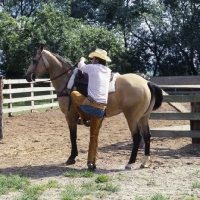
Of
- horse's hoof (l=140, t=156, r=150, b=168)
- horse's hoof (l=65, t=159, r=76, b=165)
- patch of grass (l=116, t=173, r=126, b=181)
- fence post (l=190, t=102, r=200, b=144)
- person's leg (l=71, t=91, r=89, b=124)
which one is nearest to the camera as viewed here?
patch of grass (l=116, t=173, r=126, b=181)

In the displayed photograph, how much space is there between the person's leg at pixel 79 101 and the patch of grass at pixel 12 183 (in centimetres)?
154

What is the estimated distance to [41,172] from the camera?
21.2 ft

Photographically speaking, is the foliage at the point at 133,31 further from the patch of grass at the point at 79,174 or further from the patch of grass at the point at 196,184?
the patch of grass at the point at 196,184

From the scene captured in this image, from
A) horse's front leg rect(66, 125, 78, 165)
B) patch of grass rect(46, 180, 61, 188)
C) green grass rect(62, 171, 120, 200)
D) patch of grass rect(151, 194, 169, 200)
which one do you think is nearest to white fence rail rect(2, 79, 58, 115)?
horse's front leg rect(66, 125, 78, 165)

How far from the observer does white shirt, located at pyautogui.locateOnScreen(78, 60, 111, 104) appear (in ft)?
21.3

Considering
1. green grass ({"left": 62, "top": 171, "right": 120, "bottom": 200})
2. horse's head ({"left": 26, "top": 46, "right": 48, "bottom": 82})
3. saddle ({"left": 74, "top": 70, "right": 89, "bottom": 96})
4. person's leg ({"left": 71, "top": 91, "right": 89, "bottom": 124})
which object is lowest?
green grass ({"left": 62, "top": 171, "right": 120, "bottom": 200})

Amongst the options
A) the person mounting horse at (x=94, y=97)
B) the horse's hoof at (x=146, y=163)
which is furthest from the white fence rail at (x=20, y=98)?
the horse's hoof at (x=146, y=163)

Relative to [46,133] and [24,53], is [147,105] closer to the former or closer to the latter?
[46,133]

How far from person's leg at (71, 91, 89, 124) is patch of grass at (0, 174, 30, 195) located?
5.06ft

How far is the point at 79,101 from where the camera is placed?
6.64 m

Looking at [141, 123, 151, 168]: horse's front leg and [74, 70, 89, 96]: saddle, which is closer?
[141, 123, 151, 168]: horse's front leg

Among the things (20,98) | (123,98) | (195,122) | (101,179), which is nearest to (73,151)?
(123,98)

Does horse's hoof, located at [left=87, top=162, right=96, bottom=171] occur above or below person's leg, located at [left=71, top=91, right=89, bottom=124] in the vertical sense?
below

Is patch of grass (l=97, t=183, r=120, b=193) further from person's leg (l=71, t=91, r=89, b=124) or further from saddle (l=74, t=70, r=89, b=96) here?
saddle (l=74, t=70, r=89, b=96)
